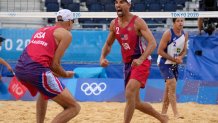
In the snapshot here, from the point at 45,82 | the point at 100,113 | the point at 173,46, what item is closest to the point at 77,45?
the point at 100,113

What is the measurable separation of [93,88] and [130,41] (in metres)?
5.19

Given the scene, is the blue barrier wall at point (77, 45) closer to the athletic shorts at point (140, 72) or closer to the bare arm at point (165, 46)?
the bare arm at point (165, 46)

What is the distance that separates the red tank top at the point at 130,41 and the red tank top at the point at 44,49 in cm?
121

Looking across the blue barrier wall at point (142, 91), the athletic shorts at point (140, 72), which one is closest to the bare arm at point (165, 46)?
the athletic shorts at point (140, 72)

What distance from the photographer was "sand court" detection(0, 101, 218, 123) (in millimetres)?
9008

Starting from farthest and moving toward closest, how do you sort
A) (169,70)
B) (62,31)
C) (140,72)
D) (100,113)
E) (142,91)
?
(142,91), (100,113), (169,70), (140,72), (62,31)

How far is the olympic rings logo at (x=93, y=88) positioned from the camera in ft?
40.2

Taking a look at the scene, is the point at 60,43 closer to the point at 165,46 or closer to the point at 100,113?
the point at 165,46

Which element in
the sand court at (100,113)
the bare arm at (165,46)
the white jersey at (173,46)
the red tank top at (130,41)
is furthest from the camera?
the white jersey at (173,46)

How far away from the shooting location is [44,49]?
20.6ft

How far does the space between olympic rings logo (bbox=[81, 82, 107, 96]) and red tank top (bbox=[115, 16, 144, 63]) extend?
4.96 m

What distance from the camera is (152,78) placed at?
13.4m

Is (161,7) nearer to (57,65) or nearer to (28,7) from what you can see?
(28,7)

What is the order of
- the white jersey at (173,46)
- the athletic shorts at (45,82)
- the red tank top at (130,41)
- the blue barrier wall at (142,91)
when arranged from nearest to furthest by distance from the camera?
the athletic shorts at (45,82), the red tank top at (130,41), the white jersey at (173,46), the blue barrier wall at (142,91)
